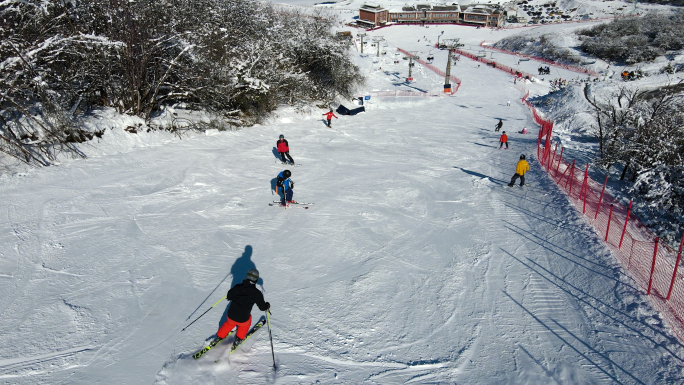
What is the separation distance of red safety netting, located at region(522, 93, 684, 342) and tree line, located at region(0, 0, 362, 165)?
15.6 m

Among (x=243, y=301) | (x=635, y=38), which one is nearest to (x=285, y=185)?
(x=243, y=301)

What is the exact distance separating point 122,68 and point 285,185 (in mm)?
10105

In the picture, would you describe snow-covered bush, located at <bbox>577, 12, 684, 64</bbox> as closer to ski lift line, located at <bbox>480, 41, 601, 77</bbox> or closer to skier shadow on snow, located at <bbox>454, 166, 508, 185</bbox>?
ski lift line, located at <bbox>480, 41, 601, 77</bbox>

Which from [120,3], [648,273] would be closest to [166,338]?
[648,273]

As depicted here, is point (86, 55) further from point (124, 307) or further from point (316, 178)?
point (124, 307)

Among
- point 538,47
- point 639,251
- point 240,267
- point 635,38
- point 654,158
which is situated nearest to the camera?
Result: point 240,267

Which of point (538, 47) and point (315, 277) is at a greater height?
point (538, 47)

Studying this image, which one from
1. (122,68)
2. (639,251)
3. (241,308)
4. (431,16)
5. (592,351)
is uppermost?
(431,16)

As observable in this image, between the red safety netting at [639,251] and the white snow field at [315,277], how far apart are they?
0.99 ft

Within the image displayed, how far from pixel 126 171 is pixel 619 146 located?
19.6 m

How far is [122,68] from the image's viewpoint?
1467 cm

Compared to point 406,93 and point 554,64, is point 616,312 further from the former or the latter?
point 554,64

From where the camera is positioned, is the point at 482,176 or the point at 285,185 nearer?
the point at 285,185

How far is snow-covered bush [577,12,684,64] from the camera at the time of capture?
2047 inches
